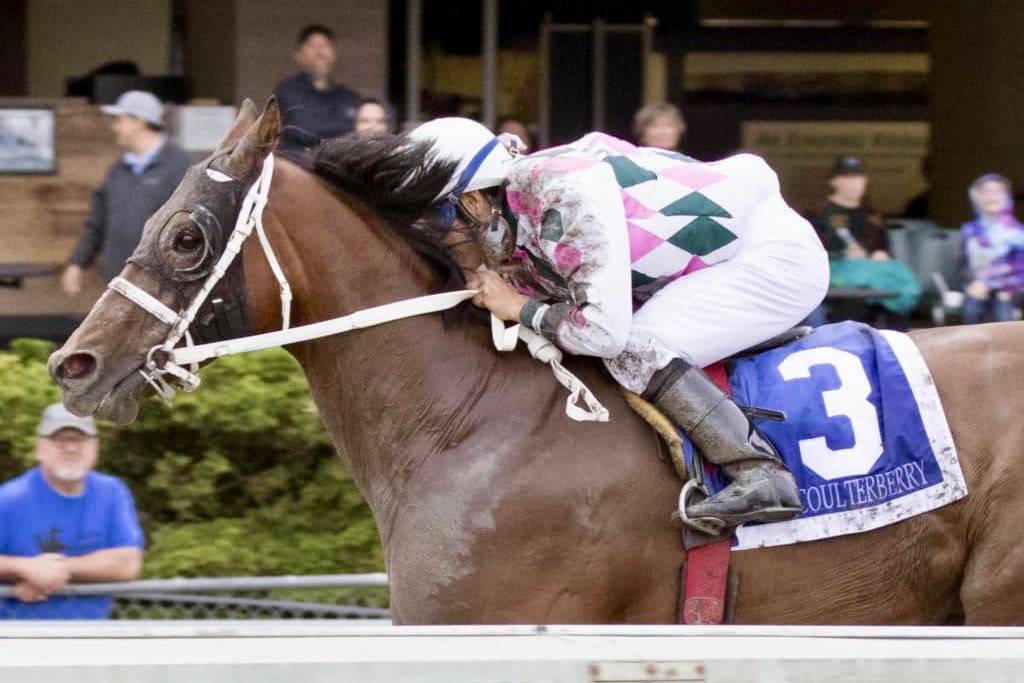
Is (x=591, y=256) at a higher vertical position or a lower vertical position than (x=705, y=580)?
higher

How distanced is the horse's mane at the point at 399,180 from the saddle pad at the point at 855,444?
83cm

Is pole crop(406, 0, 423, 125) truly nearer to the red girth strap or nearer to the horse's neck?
the horse's neck

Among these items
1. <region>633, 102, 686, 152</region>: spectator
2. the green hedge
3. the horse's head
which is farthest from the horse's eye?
<region>633, 102, 686, 152</region>: spectator

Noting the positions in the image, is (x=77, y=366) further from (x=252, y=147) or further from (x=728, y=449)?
(x=728, y=449)

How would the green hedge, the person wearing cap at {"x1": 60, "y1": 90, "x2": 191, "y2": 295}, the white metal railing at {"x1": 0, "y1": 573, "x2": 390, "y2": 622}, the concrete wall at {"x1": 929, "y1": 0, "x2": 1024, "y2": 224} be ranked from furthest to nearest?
the concrete wall at {"x1": 929, "y1": 0, "x2": 1024, "y2": 224}
the person wearing cap at {"x1": 60, "y1": 90, "x2": 191, "y2": 295}
the green hedge
the white metal railing at {"x1": 0, "y1": 573, "x2": 390, "y2": 622}

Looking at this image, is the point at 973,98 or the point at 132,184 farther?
the point at 973,98

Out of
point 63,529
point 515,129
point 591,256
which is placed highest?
point 591,256

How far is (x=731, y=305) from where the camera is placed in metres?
4.31

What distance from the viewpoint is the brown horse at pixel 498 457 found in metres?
4.15

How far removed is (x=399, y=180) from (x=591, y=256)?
1.86 ft

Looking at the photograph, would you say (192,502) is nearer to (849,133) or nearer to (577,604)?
(577,604)

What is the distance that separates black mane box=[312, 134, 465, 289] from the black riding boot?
0.63m

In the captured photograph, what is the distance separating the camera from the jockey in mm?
4148

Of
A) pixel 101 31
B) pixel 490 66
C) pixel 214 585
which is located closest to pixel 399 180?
pixel 214 585
